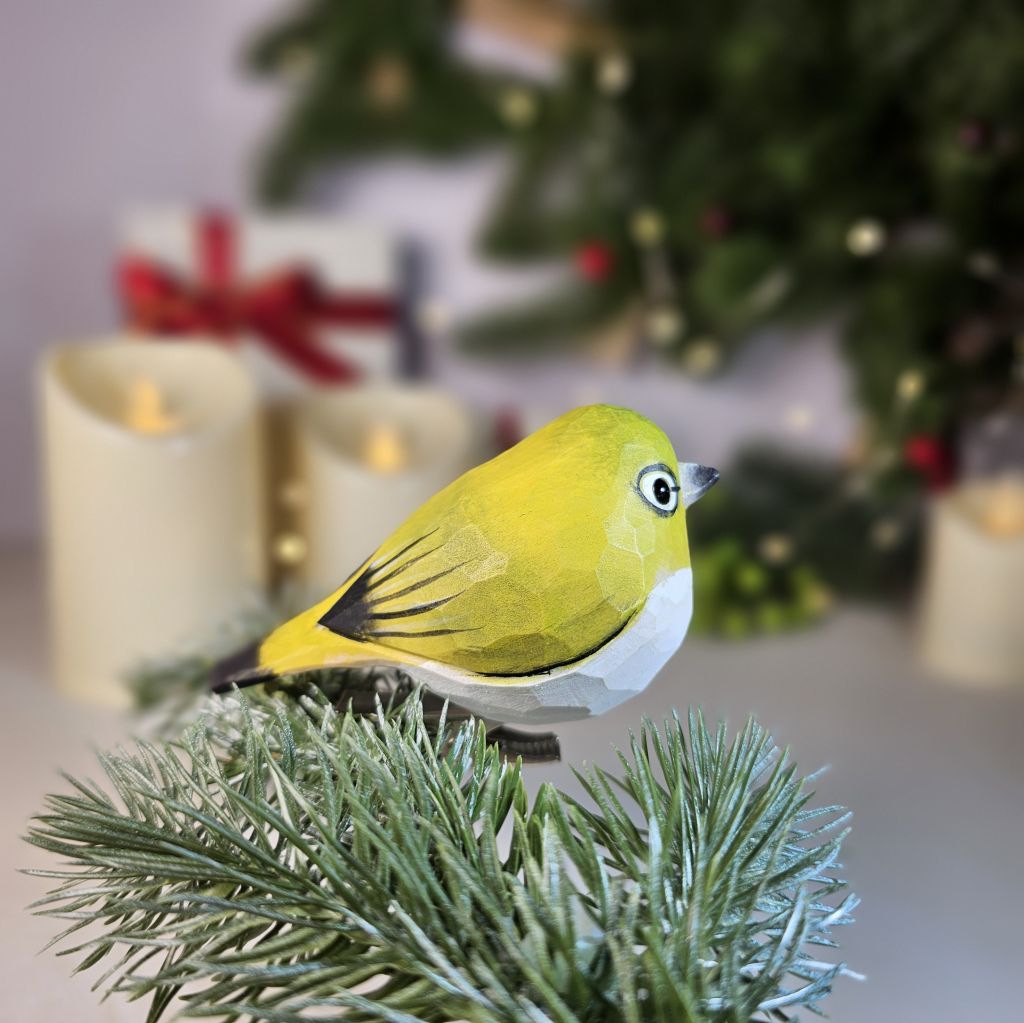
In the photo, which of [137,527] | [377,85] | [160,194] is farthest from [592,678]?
[160,194]

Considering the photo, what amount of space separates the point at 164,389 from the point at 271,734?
0.58 metres

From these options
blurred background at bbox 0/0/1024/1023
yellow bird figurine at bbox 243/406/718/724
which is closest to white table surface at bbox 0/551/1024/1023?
blurred background at bbox 0/0/1024/1023

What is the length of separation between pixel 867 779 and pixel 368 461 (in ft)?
1.38

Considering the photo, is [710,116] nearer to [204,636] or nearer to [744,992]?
[204,636]

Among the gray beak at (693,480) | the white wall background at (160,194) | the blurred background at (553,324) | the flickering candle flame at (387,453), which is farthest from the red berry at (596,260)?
the gray beak at (693,480)

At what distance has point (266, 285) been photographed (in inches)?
41.2

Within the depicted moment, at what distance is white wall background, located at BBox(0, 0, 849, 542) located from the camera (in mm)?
1106

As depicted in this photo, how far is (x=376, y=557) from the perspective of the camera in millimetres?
327

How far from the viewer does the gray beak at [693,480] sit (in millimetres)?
331

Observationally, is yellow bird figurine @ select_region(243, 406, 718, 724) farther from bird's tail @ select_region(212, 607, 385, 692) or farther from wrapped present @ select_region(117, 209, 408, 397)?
wrapped present @ select_region(117, 209, 408, 397)

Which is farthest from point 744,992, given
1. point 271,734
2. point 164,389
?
point 164,389

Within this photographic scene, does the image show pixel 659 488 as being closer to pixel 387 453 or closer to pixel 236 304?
pixel 387 453

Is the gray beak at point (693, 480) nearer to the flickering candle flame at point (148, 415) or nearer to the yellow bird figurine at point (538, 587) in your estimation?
the yellow bird figurine at point (538, 587)

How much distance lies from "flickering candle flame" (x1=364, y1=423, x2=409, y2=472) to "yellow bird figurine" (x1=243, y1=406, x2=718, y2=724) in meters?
0.50
